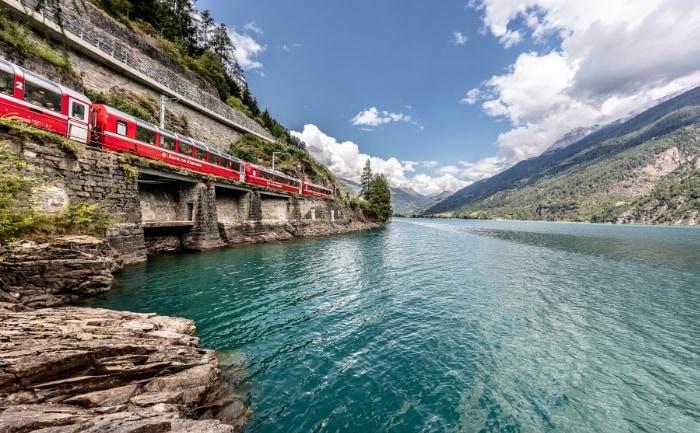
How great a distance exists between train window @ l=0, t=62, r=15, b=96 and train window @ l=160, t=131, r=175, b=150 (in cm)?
778

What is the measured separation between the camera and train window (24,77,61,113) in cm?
1350

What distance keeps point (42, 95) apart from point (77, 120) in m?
1.69

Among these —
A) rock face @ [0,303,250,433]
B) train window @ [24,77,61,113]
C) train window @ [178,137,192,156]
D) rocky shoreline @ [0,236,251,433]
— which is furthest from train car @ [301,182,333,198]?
rock face @ [0,303,250,433]

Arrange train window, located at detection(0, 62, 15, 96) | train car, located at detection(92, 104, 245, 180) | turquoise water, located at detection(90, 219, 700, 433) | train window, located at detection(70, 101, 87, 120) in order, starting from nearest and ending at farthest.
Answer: turquoise water, located at detection(90, 219, 700, 433) → train window, located at detection(0, 62, 15, 96) → train window, located at detection(70, 101, 87, 120) → train car, located at detection(92, 104, 245, 180)

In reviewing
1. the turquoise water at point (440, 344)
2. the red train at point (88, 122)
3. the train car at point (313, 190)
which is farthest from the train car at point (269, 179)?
the turquoise water at point (440, 344)

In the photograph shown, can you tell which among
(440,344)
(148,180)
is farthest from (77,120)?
(440,344)

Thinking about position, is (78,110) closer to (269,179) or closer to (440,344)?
(269,179)

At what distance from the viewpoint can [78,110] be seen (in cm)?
1560

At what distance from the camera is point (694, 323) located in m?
11.6

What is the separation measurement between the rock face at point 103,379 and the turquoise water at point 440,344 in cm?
135

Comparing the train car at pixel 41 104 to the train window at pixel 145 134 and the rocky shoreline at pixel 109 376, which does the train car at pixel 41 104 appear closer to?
the train window at pixel 145 134

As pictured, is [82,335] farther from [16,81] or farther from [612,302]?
[612,302]

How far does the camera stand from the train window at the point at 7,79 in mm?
12680

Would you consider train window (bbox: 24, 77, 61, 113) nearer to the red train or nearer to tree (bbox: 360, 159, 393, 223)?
the red train
